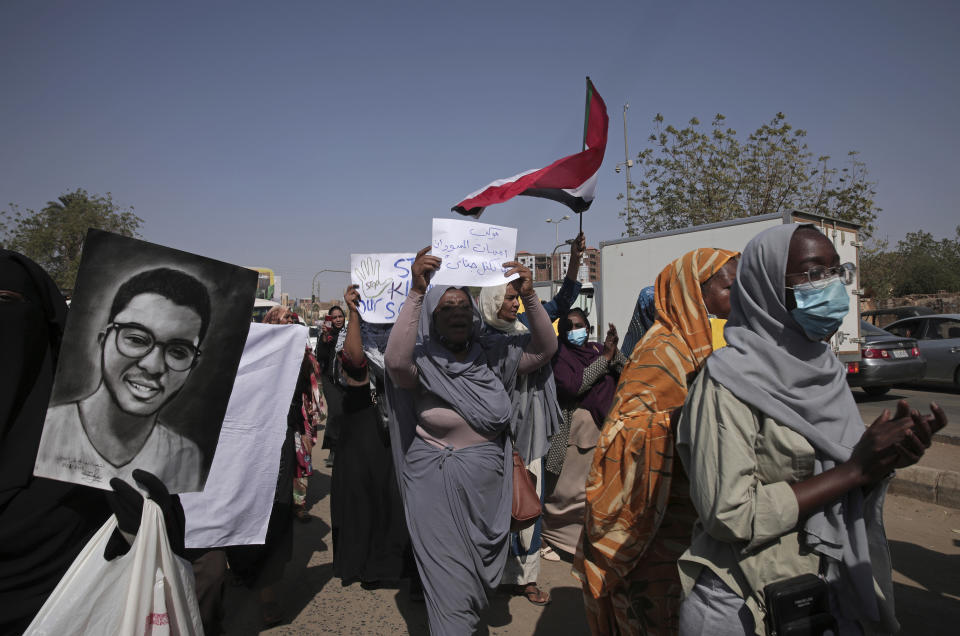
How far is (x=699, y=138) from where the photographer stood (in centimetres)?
1958

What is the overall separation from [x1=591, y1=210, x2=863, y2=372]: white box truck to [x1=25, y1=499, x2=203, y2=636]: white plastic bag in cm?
890

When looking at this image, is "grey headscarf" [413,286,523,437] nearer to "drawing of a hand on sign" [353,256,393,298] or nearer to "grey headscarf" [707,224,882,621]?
"drawing of a hand on sign" [353,256,393,298]

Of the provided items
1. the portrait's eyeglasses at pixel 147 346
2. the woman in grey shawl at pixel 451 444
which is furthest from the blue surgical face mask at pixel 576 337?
the portrait's eyeglasses at pixel 147 346

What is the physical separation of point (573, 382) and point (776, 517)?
2.96 meters

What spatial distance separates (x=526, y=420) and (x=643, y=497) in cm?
183

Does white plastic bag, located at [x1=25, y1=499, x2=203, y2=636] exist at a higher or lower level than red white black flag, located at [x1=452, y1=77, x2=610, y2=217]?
lower

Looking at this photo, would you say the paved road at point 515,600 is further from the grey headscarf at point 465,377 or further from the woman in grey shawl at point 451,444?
the grey headscarf at point 465,377

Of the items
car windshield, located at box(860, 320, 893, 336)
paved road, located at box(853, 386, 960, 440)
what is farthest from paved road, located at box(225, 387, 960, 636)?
car windshield, located at box(860, 320, 893, 336)

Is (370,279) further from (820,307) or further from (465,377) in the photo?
(820,307)

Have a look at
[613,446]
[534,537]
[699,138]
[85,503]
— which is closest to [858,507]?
[613,446]

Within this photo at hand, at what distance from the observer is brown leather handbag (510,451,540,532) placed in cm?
317

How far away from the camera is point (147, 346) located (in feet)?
6.40

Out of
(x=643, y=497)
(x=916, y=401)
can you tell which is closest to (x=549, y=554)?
(x=643, y=497)

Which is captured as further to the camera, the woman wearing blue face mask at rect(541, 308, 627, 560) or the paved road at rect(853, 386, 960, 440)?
the paved road at rect(853, 386, 960, 440)
